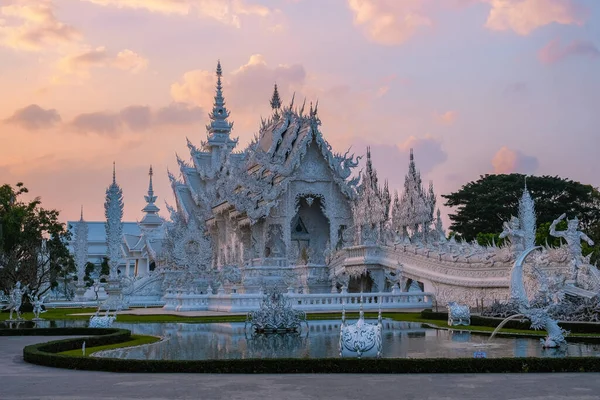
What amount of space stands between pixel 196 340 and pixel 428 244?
15.6 m

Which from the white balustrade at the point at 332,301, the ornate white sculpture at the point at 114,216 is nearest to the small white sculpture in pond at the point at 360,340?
the white balustrade at the point at 332,301

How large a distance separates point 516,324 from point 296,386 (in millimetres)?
9853

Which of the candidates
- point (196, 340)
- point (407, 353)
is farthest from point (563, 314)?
point (196, 340)

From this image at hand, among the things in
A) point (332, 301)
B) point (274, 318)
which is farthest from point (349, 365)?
point (332, 301)

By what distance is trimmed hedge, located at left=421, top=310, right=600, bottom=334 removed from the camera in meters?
17.1

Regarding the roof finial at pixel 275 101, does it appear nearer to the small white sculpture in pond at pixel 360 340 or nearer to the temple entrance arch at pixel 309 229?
the temple entrance arch at pixel 309 229

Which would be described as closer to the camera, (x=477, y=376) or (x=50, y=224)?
(x=477, y=376)

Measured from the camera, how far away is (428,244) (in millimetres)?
31312

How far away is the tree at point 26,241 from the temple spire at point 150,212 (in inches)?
682

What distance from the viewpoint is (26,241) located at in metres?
41.5

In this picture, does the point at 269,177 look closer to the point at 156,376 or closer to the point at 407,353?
the point at 407,353

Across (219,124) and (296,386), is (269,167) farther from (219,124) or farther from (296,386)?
(296,386)

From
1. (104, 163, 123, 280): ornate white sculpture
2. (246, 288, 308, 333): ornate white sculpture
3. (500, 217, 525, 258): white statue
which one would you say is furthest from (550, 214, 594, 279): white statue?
(104, 163, 123, 280): ornate white sculpture

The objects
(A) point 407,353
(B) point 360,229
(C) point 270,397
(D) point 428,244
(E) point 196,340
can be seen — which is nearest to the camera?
(C) point 270,397
